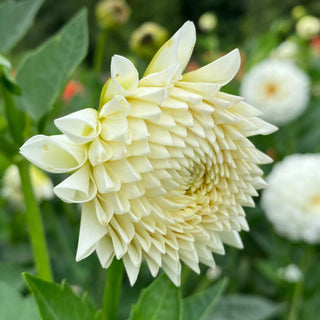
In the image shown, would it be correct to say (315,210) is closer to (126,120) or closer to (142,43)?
(142,43)

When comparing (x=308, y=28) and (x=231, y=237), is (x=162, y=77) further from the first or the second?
(x=308, y=28)

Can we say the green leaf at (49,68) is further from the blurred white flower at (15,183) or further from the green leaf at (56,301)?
the blurred white flower at (15,183)

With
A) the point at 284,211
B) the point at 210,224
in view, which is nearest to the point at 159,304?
the point at 210,224

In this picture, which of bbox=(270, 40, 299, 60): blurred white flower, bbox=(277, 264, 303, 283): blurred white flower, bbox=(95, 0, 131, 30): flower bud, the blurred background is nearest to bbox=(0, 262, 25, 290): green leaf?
the blurred background

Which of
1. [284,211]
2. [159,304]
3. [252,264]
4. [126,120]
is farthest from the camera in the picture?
[252,264]

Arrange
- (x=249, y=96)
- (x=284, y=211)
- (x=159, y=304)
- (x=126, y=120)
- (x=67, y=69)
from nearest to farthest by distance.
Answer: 1. (x=126, y=120)
2. (x=159, y=304)
3. (x=67, y=69)
4. (x=284, y=211)
5. (x=249, y=96)

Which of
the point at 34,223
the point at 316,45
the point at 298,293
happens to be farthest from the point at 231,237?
the point at 316,45
